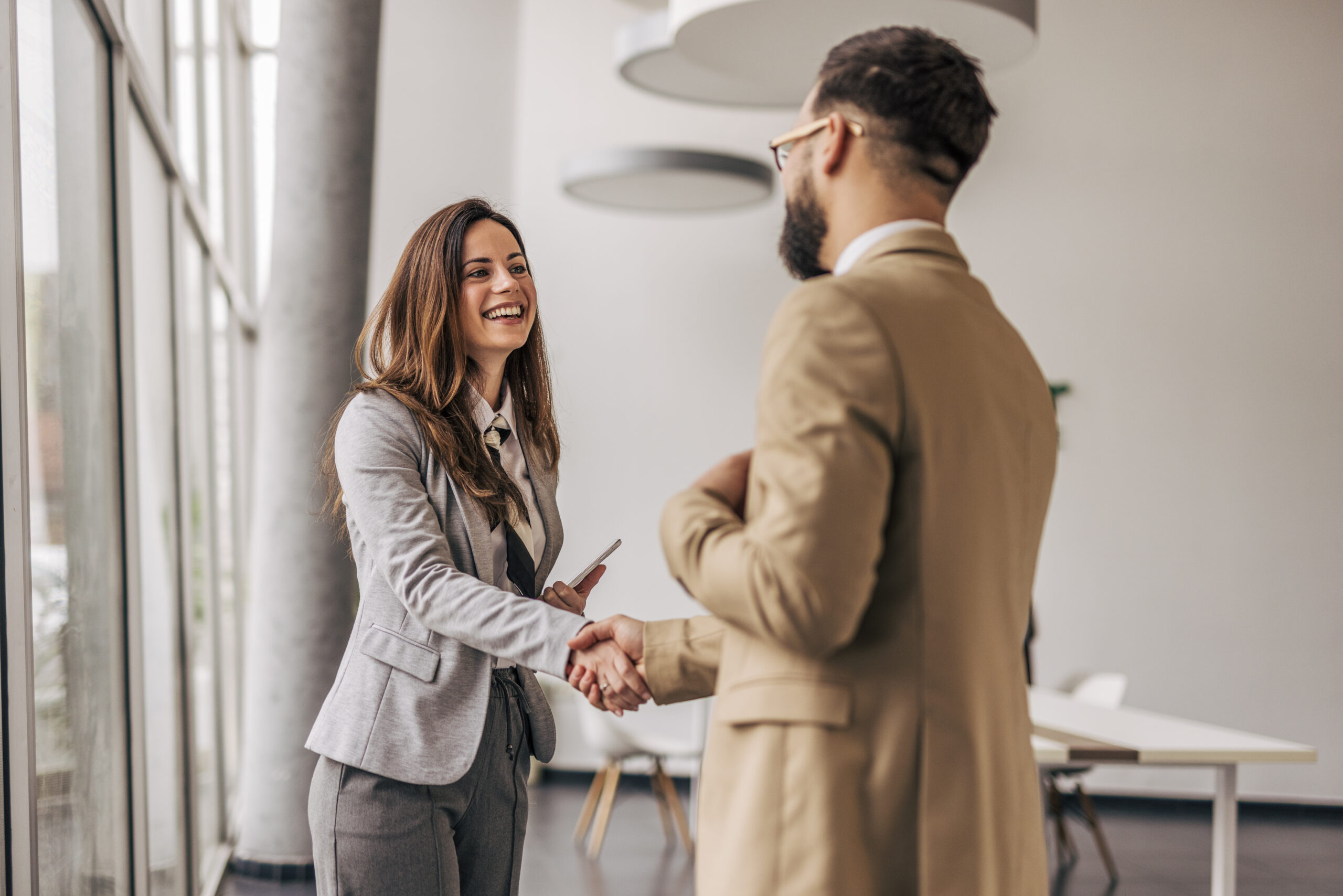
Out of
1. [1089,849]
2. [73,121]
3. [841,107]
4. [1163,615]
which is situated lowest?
[1089,849]

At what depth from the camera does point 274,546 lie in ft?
15.5

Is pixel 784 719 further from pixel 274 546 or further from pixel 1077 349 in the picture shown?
pixel 1077 349

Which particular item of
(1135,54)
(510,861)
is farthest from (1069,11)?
(510,861)

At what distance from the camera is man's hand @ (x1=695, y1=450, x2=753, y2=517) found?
1383mm

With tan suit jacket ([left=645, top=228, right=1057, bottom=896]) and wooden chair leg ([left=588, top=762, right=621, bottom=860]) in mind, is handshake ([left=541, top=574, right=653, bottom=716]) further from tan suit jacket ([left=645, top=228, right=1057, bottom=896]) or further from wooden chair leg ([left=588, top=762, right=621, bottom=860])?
wooden chair leg ([left=588, top=762, right=621, bottom=860])

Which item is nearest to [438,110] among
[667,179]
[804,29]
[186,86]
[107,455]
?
[667,179]

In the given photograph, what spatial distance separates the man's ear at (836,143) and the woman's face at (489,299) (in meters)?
0.75

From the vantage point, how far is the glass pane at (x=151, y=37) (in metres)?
3.42

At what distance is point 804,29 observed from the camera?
3.11 metres

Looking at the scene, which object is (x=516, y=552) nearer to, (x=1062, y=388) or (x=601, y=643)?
(x=601, y=643)

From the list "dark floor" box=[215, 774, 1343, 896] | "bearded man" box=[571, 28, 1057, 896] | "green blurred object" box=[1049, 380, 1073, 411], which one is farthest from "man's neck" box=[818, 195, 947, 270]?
"green blurred object" box=[1049, 380, 1073, 411]

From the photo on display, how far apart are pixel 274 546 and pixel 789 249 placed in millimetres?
3750

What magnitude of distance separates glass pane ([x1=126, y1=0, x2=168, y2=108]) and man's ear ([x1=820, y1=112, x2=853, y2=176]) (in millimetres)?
2547

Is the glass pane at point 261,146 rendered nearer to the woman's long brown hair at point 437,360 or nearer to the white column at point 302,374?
the white column at point 302,374
